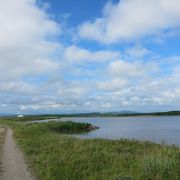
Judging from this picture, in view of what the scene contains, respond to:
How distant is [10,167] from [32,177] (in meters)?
2.76

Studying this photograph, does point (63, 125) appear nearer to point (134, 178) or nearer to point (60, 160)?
point (60, 160)

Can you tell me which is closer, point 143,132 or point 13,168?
point 13,168

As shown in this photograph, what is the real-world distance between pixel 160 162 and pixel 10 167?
6.57 meters

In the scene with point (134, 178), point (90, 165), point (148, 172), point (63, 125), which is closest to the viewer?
point (134, 178)

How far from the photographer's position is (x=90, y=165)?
1529 cm

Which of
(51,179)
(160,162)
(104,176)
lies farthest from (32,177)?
(160,162)

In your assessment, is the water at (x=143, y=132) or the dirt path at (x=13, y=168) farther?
the water at (x=143, y=132)

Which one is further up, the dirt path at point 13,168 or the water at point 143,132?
the water at point 143,132

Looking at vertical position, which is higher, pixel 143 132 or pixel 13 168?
pixel 143 132

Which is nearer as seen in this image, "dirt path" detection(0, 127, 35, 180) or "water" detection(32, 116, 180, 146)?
"dirt path" detection(0, 127, 35, 180)

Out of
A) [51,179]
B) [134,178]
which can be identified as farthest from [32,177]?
[134,178]

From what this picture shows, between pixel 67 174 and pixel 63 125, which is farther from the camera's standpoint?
pixel 63 125

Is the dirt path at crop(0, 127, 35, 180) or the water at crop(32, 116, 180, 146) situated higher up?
the water at crop(32, 116, 180, 146)

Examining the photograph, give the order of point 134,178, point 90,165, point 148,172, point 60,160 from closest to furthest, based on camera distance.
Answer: point 134,178 < point 148,172 < point 90,165 < point 60,160
